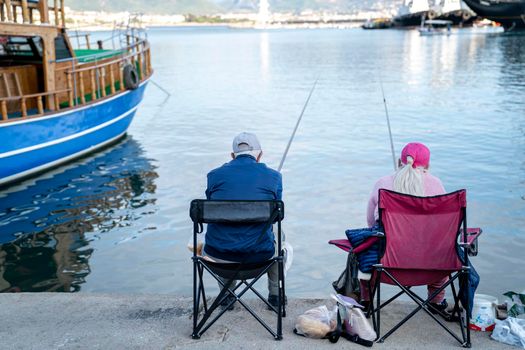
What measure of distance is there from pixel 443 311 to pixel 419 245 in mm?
761

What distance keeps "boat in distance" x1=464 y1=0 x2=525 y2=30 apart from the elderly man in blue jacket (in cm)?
8526

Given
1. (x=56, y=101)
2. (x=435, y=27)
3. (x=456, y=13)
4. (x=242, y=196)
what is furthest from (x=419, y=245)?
(x=435, y=27)

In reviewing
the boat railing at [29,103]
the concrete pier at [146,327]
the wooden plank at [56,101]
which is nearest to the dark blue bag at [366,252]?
the concrete pier at [146,327]

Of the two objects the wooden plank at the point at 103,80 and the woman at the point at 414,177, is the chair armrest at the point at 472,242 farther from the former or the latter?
the wooden plank at the point at 103,80

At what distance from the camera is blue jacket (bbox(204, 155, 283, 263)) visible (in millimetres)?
4520

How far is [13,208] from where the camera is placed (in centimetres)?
1160

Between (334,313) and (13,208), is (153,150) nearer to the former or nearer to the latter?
(13,208)

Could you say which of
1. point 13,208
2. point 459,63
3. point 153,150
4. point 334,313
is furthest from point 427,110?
point 459,63

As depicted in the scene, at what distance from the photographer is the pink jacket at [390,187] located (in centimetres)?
461

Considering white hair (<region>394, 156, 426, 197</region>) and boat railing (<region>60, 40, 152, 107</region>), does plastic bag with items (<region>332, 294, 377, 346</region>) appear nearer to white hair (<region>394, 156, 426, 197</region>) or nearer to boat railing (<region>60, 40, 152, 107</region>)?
white hair (<region>394, 156, 426, 197</region>)

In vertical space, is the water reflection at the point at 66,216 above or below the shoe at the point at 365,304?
below

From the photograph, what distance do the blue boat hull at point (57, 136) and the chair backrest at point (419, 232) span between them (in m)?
9.86

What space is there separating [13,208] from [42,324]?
7.34 meters

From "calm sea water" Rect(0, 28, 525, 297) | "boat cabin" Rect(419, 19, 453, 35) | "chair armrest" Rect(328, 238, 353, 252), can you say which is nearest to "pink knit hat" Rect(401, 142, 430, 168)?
"chair armrest" Rect(328, 238, 353, 252)
